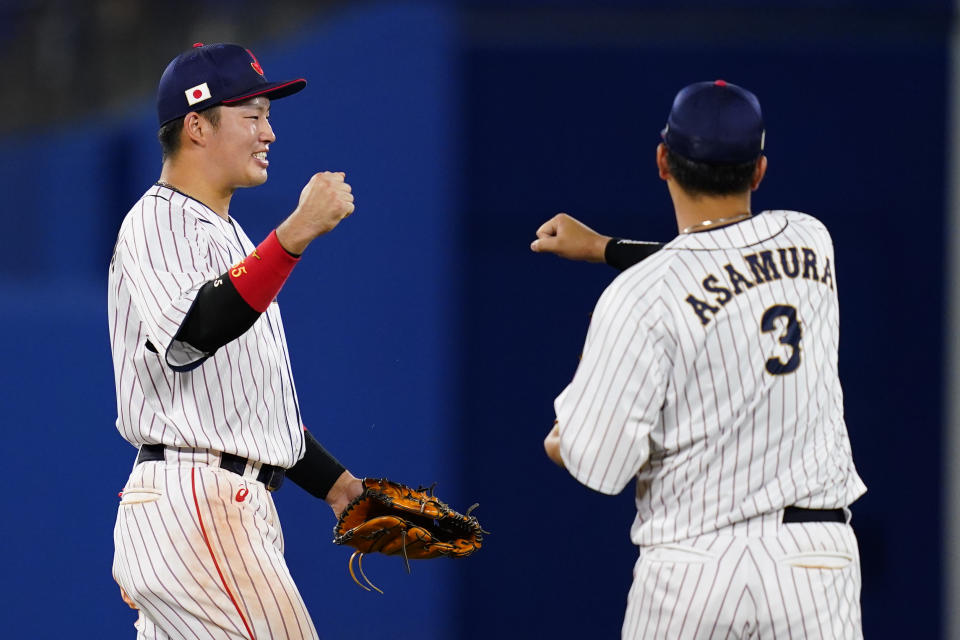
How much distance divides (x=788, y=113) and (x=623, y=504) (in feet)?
6.30

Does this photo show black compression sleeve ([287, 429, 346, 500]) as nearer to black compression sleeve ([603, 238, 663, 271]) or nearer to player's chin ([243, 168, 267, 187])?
player's chin ([243, 168, 267, 187])

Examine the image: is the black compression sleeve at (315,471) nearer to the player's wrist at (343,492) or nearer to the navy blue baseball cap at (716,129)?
the player's wrist at (343,492)

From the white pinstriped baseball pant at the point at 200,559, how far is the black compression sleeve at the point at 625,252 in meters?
1.00

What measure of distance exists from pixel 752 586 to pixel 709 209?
729 mm

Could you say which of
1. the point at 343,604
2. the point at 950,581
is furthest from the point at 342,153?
the point at 950,581

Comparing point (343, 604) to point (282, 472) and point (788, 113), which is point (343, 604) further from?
point (788, 113)

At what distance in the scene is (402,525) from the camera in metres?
3.12

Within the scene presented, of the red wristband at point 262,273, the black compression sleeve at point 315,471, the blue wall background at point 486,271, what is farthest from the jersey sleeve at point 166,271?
the blue wall background at point 486,271

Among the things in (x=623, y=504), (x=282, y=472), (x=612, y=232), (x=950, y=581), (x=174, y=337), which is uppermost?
(x=612, y=232)

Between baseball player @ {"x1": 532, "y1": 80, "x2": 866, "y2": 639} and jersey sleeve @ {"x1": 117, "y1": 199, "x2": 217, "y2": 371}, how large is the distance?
0.81 m

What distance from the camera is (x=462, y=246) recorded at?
5.54 meters

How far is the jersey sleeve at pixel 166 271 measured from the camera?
2613 mm

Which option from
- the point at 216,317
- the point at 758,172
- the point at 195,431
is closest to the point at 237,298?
the point at 216,317

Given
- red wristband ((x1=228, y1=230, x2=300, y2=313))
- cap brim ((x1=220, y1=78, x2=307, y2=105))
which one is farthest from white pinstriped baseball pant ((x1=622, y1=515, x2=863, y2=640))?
cap brim ((x1=220, y1=78, x2=307, y2=105))
